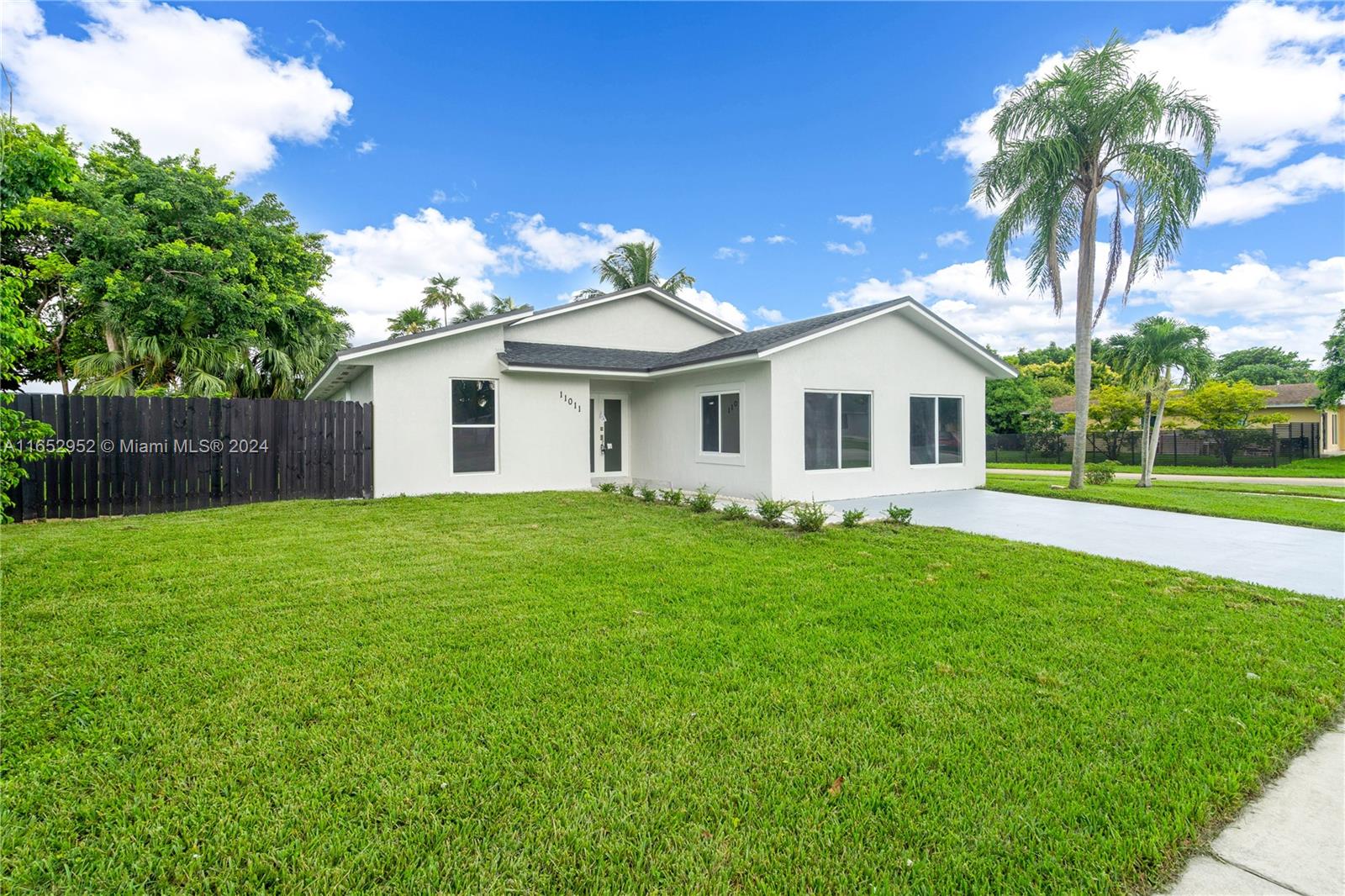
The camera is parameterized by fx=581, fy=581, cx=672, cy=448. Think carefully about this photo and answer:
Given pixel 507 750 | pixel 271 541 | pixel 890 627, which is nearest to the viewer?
pixel 507 750

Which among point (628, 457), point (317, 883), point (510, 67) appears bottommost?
point (317, 883)

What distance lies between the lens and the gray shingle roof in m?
11.1

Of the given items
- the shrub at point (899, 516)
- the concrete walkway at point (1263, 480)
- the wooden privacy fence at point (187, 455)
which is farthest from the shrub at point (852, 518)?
the concrete walkway at point (1263, 480)

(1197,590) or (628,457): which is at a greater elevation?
(628,457)

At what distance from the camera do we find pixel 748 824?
6.98ft

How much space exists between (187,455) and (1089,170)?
63.1 ft

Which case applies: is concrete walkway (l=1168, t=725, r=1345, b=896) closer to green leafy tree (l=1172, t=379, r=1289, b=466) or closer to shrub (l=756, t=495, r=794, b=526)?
shrub (l=756, t=495, r=794, b=526)

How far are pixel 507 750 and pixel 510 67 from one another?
1541 centimetres

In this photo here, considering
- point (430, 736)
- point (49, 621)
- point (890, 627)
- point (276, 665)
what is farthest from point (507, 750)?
point (49, 621)

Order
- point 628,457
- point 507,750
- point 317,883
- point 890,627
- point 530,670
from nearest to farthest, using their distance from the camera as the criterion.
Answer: point 317,883, point 507,750, point 530,670, point 890,627, point 628,457

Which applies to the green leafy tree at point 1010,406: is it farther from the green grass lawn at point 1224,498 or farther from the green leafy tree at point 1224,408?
the green grass lawn at point 1224,498

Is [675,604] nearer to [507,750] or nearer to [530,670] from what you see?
[530,670]

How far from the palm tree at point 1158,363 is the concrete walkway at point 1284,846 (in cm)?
1506

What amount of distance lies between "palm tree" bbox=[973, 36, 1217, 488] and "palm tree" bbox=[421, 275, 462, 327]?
99.5 feet
